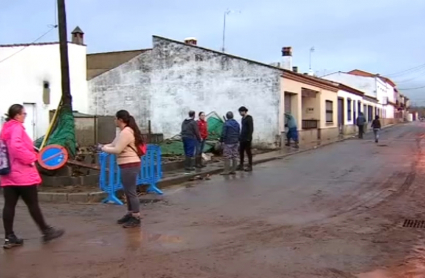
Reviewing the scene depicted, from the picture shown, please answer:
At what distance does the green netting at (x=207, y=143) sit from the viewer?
56.7 ft

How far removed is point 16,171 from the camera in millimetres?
6266

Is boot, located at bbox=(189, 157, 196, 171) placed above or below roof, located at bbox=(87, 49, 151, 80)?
below

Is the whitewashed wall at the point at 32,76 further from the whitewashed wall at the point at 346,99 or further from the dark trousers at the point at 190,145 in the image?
the whitewashed wall at the point at 346,99

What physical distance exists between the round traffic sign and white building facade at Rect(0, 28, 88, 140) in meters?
15.6

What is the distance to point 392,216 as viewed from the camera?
26.8 feet

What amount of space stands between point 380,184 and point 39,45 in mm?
19359

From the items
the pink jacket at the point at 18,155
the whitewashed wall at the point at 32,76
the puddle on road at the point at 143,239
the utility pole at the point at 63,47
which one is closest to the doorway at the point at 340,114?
the whitewashed wall at the point at 32,76

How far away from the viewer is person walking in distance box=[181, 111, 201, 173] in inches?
557

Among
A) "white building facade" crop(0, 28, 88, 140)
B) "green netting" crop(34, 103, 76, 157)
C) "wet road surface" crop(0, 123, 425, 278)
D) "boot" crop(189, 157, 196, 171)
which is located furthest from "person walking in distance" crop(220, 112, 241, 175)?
"white building facade" crop(0, 28, 88, 140)

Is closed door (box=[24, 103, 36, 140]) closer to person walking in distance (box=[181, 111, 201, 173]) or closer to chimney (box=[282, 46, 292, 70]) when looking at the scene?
person walking in distance (box=[181, 111, 201, 173])

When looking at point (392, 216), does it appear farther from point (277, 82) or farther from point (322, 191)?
point (277, 82)

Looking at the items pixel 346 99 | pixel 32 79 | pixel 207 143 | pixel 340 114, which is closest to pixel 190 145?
pixel 207 143

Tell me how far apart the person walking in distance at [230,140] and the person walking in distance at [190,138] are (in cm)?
79

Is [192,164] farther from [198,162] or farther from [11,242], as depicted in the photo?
[11,242]
